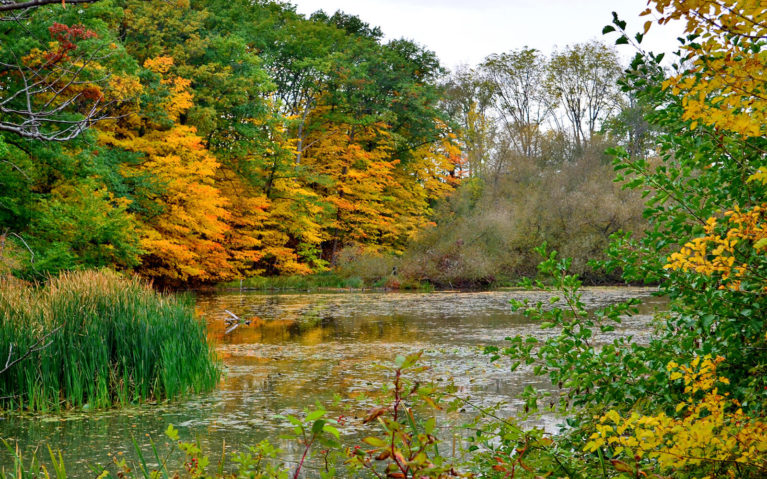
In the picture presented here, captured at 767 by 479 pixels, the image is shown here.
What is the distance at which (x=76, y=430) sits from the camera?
549cm

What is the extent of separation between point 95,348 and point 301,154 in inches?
945

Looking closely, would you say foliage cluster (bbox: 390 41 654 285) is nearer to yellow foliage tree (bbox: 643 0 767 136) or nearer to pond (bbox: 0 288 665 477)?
pond (bbox: 0 288 665 477)

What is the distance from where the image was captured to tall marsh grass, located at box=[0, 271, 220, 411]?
609cm

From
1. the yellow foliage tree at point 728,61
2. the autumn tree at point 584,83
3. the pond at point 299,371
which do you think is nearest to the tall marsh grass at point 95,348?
the pond at point 299,371

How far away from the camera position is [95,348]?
249 inches

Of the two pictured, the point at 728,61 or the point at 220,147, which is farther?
the point at 220,147

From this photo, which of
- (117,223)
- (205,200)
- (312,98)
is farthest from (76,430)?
(312,98)

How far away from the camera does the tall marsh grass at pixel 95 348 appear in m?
6.09

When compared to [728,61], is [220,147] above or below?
above

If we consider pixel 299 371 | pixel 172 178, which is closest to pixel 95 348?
pixel 299 371

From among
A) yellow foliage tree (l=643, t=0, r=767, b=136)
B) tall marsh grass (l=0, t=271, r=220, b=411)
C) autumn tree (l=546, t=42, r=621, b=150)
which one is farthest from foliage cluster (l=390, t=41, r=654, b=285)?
yellow foliage tree (l=643, t=0, r=767, b=136)

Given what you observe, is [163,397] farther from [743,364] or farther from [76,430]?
[743,364]

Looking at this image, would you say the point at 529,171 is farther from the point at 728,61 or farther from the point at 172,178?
the point at 728,61

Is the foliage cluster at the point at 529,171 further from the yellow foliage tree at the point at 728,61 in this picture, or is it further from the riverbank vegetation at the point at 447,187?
the yellow foliage tree at the point at 728,61
